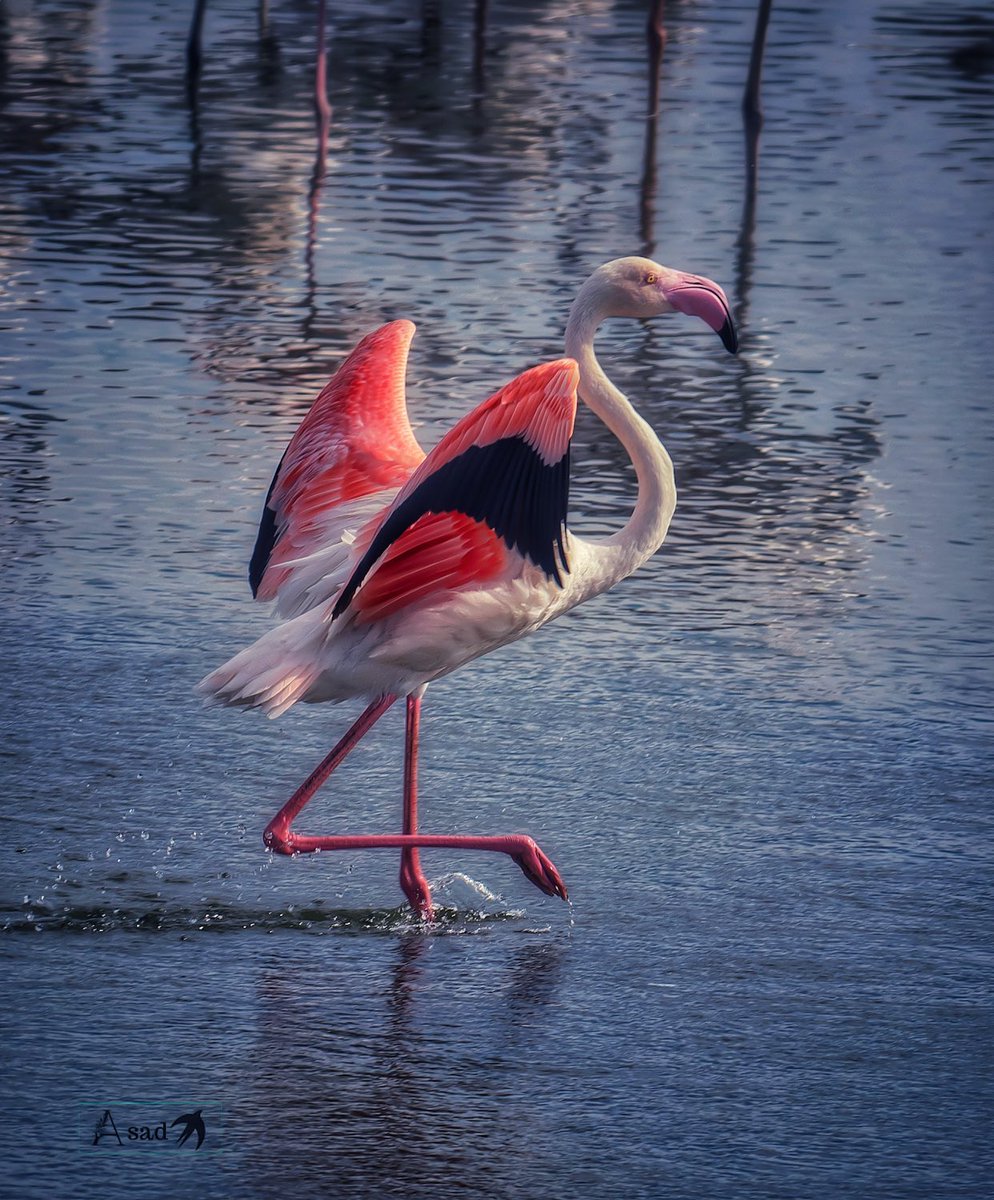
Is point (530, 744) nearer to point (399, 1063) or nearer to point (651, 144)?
point (399, 1063)

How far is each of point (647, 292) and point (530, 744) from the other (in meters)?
1.36

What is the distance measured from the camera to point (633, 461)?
5559 mm

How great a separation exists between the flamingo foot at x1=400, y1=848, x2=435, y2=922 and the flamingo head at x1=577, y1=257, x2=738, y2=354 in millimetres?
1429

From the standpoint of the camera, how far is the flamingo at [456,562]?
16.3 feet

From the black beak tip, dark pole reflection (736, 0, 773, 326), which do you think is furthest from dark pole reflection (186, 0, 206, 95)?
the black beak tip

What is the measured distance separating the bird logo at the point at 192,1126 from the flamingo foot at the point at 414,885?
1133mm

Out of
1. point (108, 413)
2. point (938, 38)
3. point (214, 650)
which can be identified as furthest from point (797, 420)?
point (938, 38)

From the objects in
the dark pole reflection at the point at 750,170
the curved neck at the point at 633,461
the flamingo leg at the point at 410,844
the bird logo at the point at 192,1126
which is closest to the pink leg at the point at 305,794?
the flamingo leg at the point at 410,844

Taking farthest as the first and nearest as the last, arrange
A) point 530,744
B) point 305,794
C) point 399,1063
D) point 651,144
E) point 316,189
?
point 651,144
point 316,189
point 530,744
point 305,794
point 399,1063

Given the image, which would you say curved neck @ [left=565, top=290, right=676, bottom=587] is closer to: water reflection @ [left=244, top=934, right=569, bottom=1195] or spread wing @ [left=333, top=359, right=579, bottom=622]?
spread wing @ [left=333, top=359, right=579, bottom=622]

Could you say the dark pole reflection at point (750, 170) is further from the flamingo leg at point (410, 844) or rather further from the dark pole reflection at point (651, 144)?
the flamingo leg at point (410, 844)

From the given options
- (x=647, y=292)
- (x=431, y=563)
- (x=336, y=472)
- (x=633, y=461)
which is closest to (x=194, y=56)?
(x=336, y=472)

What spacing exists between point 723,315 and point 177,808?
6.10ft

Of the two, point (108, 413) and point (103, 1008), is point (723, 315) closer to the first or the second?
point (103, 1008)
